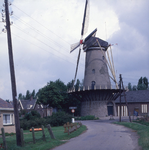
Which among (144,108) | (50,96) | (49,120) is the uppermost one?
(50,96)

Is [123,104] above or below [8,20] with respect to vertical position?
below

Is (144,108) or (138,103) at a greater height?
(138,103)

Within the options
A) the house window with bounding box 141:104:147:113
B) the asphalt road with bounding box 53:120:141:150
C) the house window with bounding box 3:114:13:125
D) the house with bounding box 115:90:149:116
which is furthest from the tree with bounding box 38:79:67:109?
the asphalt road with bounding box 53:120:141:150

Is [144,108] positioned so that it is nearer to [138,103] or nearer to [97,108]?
[138,103]

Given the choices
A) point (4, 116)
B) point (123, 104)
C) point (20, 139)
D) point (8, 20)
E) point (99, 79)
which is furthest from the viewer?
point (123, 104)

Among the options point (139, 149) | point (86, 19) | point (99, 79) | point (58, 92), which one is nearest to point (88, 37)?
point (86, 19)

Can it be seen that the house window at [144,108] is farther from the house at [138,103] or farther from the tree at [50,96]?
the tree at [50,96]

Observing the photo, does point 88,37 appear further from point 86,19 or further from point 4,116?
point 4,116

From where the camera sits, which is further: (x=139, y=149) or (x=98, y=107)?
(x=98, y=107)

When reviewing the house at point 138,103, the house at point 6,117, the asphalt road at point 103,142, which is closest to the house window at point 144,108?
the house at point 138,103

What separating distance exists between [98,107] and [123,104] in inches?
429

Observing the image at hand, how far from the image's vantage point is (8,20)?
13.7m

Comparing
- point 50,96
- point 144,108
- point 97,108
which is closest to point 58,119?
point 97,108

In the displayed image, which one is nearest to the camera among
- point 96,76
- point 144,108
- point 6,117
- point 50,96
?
point 6,117
